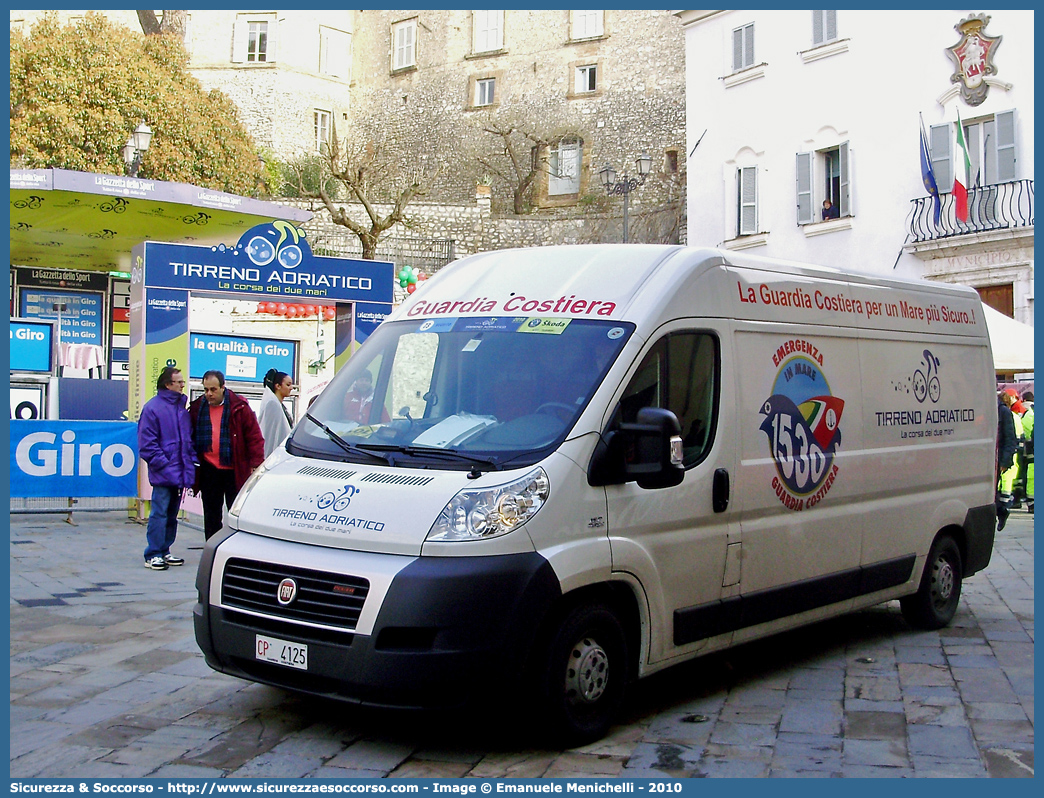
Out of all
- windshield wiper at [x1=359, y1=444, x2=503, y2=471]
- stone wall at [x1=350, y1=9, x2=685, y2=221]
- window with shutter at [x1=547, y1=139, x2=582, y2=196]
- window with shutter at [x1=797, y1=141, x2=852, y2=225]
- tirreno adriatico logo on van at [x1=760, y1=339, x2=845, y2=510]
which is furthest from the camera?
window with shutter at [x1=547, y1=139, x2=582, y2=196]

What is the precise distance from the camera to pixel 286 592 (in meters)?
5.03

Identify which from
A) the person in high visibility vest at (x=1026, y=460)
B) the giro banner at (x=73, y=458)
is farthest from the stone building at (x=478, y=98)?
the giro banner at (x=73, y=458)

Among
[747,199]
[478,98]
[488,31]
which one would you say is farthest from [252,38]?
[747,199]

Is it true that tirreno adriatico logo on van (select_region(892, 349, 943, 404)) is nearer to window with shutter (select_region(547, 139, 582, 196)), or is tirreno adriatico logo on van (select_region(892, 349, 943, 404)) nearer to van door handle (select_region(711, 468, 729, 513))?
van door handle (select_region(711, 468, 729, 513))

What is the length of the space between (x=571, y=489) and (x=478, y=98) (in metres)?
52.3

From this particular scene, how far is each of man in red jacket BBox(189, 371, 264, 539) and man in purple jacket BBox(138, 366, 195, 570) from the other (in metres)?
0.12

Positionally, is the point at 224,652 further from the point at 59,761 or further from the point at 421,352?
the point at 421,352

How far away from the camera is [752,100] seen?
26.5m

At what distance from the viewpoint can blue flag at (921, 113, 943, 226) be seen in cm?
2220

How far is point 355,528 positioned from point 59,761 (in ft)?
5.35

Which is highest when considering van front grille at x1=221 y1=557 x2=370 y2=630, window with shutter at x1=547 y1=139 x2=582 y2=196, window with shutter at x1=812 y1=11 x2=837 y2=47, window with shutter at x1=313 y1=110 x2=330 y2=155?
window with shutter at x1=313 y1=110 x2=330 y2=155

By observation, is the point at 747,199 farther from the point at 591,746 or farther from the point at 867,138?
the point at 591,746

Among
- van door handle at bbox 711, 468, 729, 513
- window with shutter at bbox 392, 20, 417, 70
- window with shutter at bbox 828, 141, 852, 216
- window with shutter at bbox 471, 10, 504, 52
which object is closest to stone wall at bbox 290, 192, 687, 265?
window with shutter at bbox 471, 10, 504, 52

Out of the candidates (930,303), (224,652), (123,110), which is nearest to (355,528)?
(224,652)
